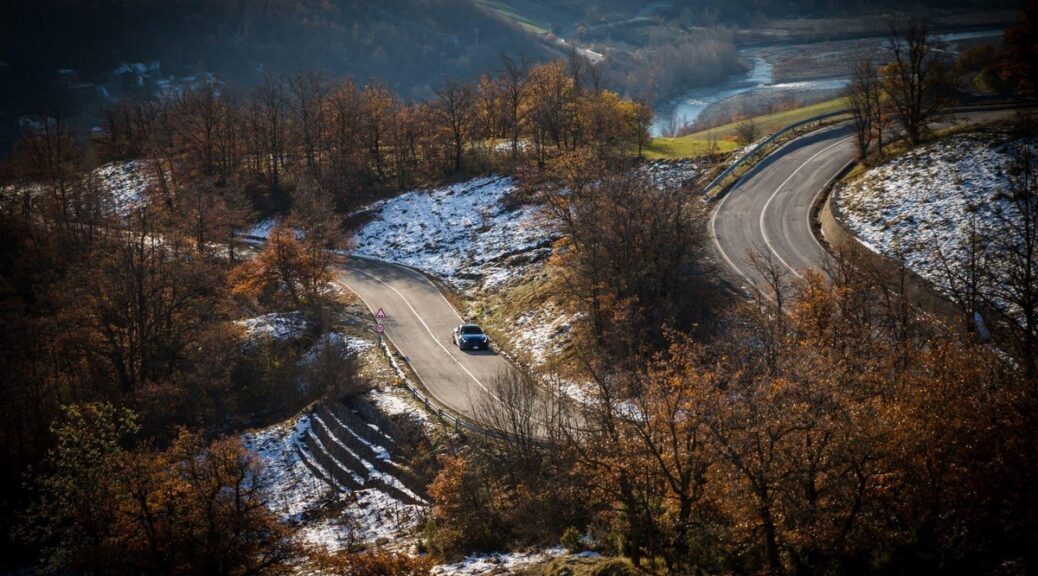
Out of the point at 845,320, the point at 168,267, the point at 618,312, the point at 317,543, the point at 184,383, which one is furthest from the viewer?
the point at 168,267

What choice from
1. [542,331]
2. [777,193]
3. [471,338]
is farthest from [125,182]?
[777,193]

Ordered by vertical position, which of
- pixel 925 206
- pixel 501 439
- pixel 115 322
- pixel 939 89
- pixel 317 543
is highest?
pixel 939 89

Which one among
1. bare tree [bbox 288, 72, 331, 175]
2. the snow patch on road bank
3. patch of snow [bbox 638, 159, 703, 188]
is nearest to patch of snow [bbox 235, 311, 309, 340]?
bare tree [bbox 288, 72, 331, 175]

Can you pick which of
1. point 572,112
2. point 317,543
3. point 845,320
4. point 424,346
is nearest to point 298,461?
point 317,543

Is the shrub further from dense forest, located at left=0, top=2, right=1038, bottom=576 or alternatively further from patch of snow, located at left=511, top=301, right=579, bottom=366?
patch of snow, located at left=511, top=301, right=579, bottom=366

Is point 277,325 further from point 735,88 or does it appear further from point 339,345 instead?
point 735,88

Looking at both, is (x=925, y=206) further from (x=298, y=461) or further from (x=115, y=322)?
(x=115, y=322)

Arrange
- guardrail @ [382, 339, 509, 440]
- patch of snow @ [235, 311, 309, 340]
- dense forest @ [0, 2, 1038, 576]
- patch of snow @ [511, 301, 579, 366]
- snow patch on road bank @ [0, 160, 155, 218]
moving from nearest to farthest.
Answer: dense forest @ [0, 2, 1038, 576] → guardrail @ [382, 339, 509, 440] → patch of snow @ [511, 301, 579, 366] → patch of snow @ [235, 311, 309, 340] → snow patch on road bank @ [0, 160, 155, 218]
